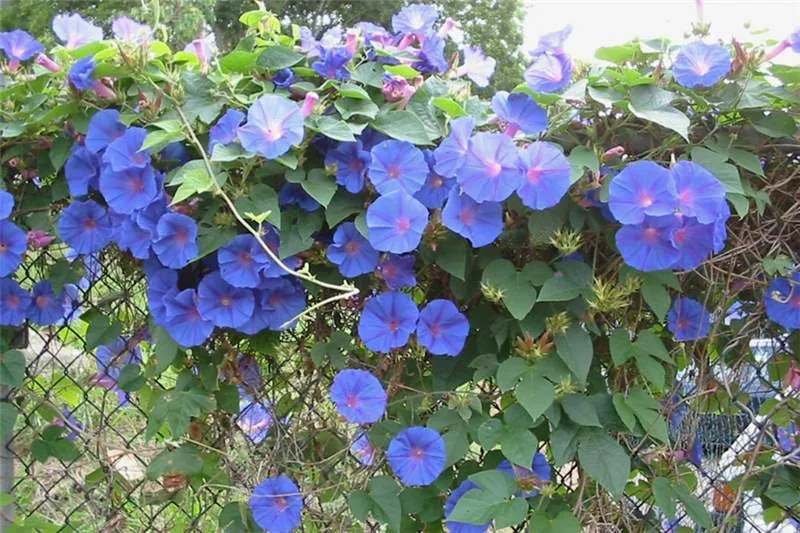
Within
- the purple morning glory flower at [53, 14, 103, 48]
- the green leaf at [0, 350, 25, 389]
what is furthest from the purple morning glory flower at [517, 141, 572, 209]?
the green leaf at [0, 350, 25, 389]

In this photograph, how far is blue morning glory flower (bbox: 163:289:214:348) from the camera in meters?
1.32

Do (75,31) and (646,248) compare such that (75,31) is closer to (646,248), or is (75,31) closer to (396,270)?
(396,270)

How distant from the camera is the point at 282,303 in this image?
4.40ft

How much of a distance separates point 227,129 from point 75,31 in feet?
1.44

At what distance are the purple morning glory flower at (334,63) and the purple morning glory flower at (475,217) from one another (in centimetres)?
29

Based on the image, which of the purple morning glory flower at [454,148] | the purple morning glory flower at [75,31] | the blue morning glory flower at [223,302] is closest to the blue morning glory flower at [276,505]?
the blue morning glory flower at [223,302]

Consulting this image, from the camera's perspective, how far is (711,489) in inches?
58.3

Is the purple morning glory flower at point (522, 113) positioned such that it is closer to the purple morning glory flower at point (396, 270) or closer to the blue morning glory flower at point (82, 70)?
the purple morning glory flower at point (396, 270)

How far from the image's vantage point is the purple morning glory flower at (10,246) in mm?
1458

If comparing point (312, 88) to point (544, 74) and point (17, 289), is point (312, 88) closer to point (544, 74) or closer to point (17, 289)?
point (544, 74)

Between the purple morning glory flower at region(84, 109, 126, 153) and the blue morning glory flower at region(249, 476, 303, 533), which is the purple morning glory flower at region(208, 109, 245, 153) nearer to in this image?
the purple morning glory flower at region(84, 109, 126, 153)

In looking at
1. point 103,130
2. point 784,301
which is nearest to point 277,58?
point 103,130

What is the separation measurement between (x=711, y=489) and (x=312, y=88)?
1.03 metres

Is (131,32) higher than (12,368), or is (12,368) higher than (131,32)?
(131,32)
